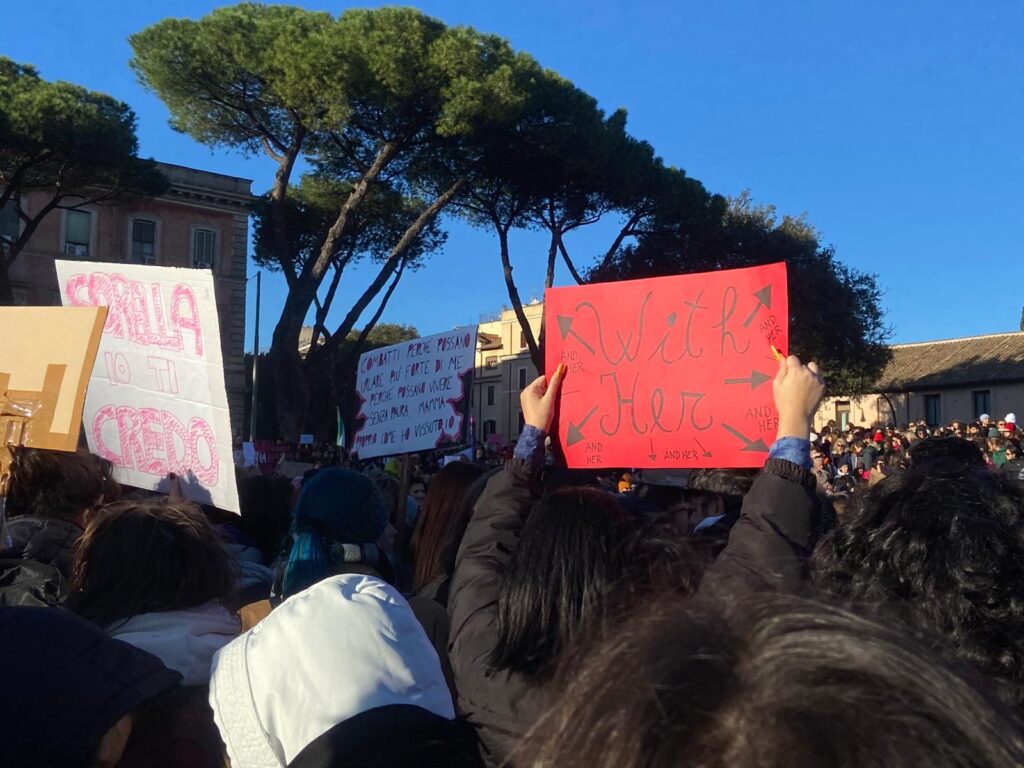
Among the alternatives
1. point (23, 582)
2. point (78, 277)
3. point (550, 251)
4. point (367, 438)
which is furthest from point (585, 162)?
point (23, 582)

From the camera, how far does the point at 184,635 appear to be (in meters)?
1.85

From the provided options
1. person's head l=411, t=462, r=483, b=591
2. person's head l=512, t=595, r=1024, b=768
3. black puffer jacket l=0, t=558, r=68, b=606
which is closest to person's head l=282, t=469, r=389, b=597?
person's head l=411, t=462, r=483, b=591

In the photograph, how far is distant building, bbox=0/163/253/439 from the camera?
29094 millimetres

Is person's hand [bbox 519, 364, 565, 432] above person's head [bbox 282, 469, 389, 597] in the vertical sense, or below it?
above

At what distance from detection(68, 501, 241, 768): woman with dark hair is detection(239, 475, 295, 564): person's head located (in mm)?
1575

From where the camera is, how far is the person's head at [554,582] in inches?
60.3

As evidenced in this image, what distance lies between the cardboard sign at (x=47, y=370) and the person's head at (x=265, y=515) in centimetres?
76

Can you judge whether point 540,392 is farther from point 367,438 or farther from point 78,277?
point 367,438

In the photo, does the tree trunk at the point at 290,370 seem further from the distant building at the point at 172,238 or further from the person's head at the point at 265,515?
the person's head at the point at 265,515

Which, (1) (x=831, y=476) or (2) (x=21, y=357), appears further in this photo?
(1) (x=831, y=476)

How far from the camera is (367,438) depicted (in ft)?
18.6

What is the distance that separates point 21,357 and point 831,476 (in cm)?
1523

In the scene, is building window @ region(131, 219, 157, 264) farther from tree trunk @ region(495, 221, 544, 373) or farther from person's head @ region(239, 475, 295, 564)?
person's head @ region(239, 475, 295, 564)

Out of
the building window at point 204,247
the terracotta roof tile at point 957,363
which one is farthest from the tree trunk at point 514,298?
the terracotta roof tile at point 957,363
